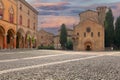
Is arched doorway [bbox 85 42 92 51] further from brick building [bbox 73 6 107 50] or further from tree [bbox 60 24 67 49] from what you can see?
tree [bbox 60 24 67 49]

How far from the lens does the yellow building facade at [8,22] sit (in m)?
36.3

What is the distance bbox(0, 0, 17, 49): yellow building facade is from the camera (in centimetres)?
3630

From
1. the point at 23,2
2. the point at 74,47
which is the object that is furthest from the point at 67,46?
the point at 23,2

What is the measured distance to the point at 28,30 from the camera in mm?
52000

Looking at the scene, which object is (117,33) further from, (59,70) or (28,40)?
(59,70)

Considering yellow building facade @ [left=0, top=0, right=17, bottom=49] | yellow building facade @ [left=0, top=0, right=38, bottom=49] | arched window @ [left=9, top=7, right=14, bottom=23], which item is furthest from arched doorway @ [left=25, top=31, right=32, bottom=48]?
arched window @ [left=9, top=7, right=14, bottom=23]

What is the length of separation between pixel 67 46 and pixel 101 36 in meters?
11.1

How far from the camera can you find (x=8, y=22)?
38.8m

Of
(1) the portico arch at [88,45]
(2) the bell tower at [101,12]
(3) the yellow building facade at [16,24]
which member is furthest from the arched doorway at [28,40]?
(2) the bell tower at [101,12]

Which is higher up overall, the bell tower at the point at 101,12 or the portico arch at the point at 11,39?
the bell tower at the point at 101,12

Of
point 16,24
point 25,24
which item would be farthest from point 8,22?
point 25,24

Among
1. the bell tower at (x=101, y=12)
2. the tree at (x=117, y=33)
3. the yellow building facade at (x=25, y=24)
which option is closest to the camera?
the yellow building facade at (x=25, y=24)

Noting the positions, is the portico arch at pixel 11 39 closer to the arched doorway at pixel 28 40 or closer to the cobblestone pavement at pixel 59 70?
the arched doorway at pixel 28 40

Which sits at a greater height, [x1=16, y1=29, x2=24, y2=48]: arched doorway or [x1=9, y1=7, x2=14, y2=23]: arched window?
[x1=9, y1=7, x2=14, y2=23]: arched window
